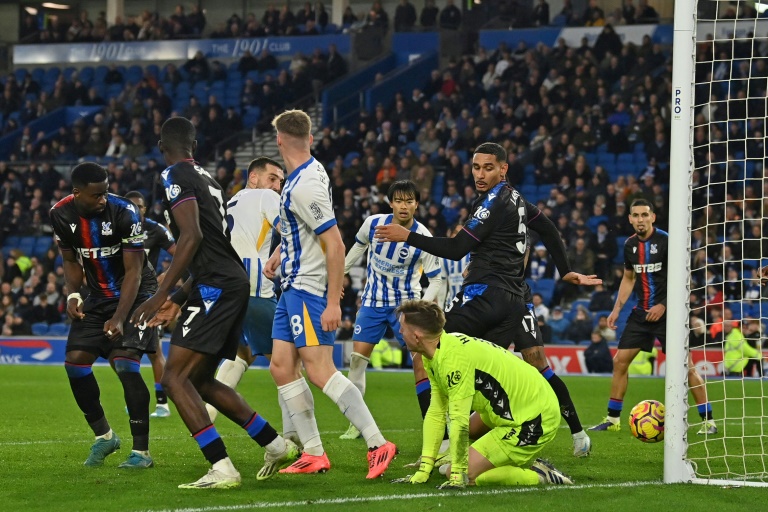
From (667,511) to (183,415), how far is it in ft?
9.93

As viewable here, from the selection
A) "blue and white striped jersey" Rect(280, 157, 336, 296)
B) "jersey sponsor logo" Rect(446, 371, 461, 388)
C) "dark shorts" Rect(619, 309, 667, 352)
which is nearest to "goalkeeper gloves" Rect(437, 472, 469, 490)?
"jersey sponsor logo" Rect(446, 371, 461, 388)

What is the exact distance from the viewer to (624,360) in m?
11.5

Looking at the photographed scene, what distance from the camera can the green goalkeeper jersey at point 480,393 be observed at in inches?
263

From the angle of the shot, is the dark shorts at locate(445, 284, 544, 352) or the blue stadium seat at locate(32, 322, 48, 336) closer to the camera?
the dark shorts at locate(445, 284, 544, 352)

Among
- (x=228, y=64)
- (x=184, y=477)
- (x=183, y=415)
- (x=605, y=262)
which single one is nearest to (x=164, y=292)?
(x=183, y=415)

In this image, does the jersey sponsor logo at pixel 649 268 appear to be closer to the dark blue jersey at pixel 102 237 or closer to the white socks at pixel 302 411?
the white socks at pixel 302 411

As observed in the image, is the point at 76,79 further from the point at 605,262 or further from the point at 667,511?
the point at 667,511

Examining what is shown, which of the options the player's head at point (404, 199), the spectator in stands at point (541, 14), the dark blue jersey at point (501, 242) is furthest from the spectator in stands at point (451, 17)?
the dark blue jersey at point (501, 242)

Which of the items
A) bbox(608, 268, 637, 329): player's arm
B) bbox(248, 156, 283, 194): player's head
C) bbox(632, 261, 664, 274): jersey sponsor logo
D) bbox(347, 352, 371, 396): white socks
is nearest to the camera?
bbox(248, 156, 283, 194): player's head

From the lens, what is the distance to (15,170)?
30.2 metres

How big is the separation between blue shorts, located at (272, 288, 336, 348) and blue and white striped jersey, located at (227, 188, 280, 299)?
86.7 inches

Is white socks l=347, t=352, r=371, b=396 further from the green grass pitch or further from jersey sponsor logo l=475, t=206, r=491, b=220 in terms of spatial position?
jersey sponsor logo l=475, t=206, r=491, b=220

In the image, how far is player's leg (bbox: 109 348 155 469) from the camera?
777 centimetres

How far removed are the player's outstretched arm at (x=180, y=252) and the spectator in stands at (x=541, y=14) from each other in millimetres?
24979
